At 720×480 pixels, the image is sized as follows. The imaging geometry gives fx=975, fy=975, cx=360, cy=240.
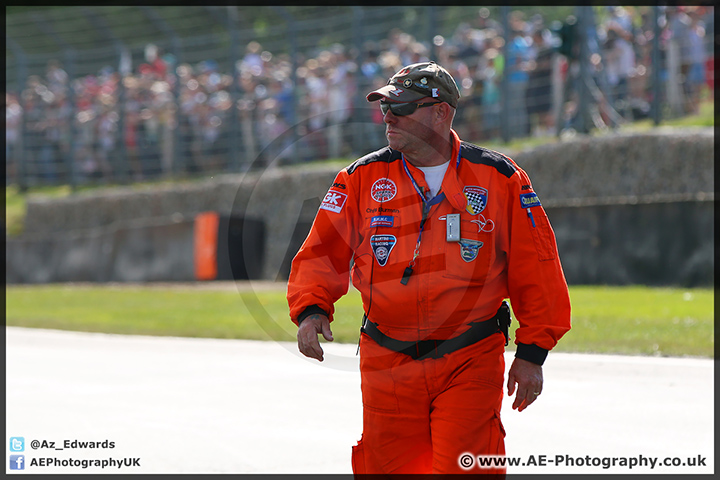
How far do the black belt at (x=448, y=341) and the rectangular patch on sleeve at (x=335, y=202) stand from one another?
480 mm

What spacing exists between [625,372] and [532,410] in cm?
140

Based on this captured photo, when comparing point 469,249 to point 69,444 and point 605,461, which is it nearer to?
point 605,461

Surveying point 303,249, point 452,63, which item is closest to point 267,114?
point 452,63

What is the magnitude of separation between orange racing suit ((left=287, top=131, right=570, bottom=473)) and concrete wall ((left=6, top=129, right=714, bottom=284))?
255 centimetres

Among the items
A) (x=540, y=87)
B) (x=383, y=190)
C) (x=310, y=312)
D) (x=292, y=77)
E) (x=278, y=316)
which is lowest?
(x=278, y=316)

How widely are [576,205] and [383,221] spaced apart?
9430 millimetres

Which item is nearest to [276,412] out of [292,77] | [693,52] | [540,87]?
[693,52]

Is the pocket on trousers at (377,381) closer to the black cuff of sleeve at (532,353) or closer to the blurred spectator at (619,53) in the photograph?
the black cuff of sleeve at (532,353)

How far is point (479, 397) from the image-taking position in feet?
11.1

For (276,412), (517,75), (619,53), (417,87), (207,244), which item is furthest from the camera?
(207,244)

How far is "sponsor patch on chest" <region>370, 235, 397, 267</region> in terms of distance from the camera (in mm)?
3457

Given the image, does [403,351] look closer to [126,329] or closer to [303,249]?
[303,249]

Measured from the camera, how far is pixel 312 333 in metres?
3.48

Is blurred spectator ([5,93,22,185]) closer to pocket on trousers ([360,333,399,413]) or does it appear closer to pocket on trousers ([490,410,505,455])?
pocket on trousers ([360,333,399,413])
